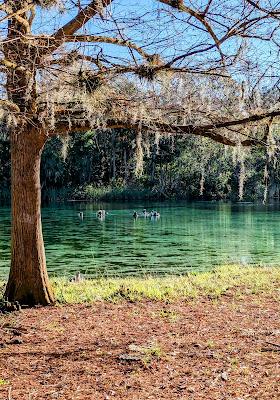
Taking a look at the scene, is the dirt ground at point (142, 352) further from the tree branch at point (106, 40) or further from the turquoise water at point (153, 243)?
the turquoise water at point (153, 243)

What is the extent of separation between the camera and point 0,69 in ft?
14.1

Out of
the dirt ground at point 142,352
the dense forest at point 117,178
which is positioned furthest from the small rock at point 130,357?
the dense forest at point 117,178

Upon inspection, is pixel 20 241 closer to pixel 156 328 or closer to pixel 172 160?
pixel 156 328

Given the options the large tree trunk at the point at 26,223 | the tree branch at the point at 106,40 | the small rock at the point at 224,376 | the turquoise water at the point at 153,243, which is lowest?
the turquoise water at the point at 153,243

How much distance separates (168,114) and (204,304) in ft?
8.05

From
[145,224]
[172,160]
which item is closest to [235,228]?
[145,224]

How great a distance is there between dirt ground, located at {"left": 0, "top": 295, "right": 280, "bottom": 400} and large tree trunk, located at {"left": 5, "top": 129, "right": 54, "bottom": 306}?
1.21 feet

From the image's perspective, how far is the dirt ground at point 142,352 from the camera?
3695 millimetres

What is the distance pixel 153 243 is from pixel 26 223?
12595mm

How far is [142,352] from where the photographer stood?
4426 mm

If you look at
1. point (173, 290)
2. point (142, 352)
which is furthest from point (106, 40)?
point (173, 290)

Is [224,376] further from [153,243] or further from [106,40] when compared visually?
[153,243]

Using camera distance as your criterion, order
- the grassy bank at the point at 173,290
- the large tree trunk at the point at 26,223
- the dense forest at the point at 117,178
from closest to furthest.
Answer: the large tree trunk at the point at 26,223 → the grassy bank at the point at 173,290 → the dense forest at the point at 117,178

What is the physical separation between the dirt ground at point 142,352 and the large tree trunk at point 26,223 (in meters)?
0.37
